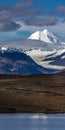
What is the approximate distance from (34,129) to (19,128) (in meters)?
4.95

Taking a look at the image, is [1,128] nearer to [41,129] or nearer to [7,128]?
[7,128]

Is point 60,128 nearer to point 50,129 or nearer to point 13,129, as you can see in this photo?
point 50,129

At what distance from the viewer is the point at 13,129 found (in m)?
147

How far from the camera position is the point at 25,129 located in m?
149

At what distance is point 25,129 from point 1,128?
6442mm

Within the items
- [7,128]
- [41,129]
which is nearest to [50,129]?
[41,129]

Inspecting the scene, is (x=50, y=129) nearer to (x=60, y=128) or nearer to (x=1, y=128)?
(x=60, y=128)

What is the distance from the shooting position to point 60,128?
512 ft

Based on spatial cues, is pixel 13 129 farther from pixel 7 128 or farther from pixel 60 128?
pixel 60 128

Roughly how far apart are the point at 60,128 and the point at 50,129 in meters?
4.27

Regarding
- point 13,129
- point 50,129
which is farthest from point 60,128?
point 13,129

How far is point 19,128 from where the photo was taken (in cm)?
15288

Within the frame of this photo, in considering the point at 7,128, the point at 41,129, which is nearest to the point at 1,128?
the point at 7,128

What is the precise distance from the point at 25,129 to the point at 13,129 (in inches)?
145
